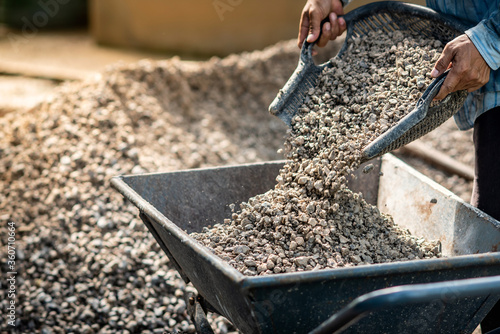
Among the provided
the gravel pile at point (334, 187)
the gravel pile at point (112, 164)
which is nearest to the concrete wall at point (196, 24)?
the gravel pile at point (112, 164)

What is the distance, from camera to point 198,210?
8.64ft

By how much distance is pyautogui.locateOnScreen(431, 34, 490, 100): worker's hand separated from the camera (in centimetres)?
200

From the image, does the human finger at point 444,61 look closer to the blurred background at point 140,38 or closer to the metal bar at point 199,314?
the metal bar at point 199,314

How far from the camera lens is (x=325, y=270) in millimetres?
1628

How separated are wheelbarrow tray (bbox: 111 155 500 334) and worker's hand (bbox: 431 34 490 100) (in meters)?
0.50

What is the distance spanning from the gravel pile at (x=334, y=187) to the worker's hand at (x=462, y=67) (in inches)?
8.5

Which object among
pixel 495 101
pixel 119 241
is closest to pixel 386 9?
pixel 495 101

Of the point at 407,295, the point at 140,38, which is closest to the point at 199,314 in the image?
the point at 407,295

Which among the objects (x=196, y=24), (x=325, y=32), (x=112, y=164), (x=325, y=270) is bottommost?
(x=325, y=270)

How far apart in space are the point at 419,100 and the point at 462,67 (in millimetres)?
193

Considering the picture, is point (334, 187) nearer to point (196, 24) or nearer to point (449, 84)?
point (449, 84)

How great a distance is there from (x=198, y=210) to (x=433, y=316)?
3.80ft

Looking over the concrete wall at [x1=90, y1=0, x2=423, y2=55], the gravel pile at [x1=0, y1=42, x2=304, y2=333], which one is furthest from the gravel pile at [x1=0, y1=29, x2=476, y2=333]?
the concrete wall at [x1=90, y1=0, x2=423, y2=55]

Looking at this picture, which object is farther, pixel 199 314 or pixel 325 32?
pixel 325 32
